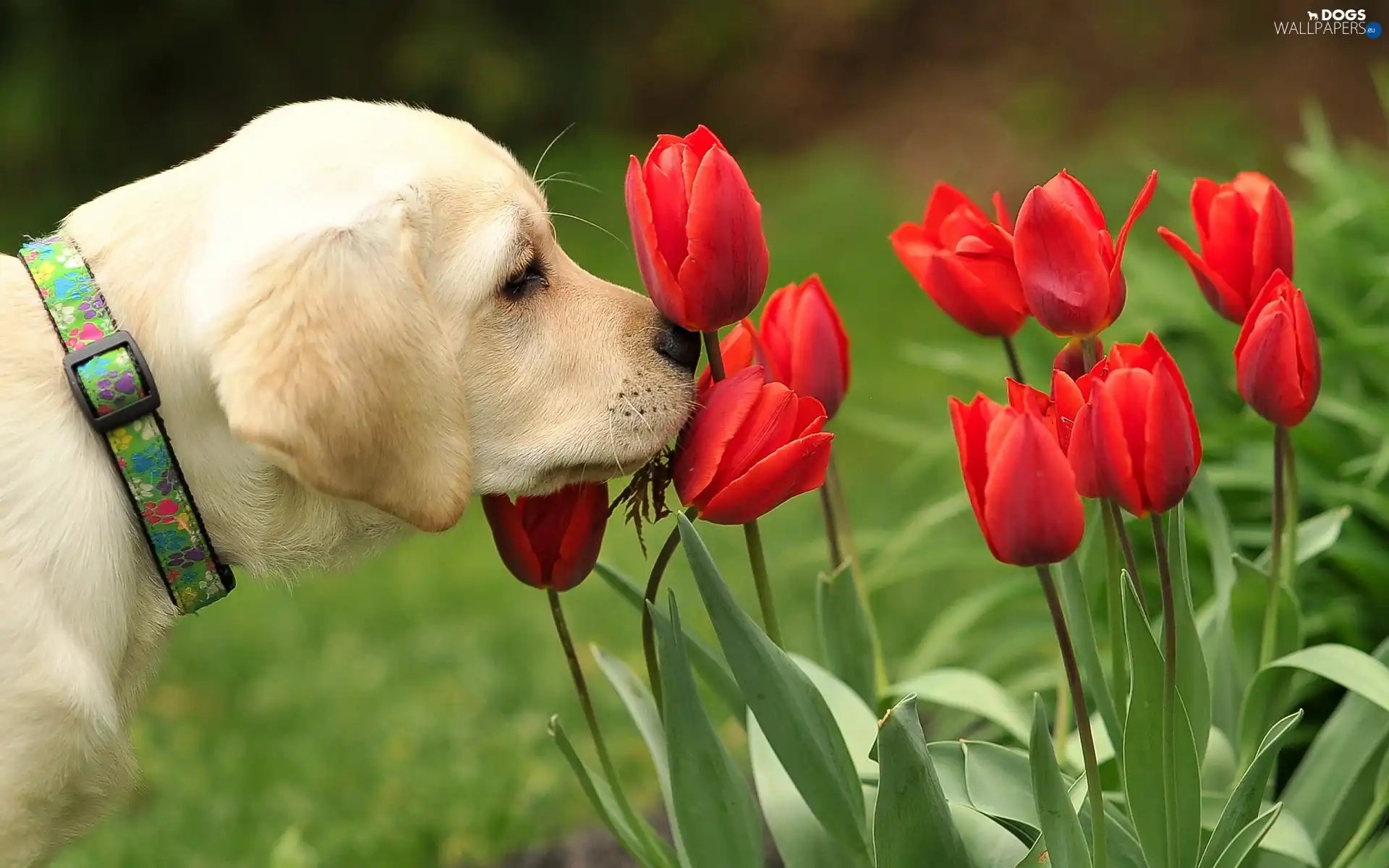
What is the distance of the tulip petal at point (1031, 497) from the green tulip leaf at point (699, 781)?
43cm

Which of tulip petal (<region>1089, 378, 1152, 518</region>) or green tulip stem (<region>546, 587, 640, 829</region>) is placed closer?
tulip petal (<region>1089, 378, 1152, 518</region>)

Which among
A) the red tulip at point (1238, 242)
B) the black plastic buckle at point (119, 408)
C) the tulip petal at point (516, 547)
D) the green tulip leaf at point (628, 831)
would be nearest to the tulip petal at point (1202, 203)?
the red tulip at point (1238, 242)

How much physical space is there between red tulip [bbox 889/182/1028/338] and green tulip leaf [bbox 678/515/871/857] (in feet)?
1.68

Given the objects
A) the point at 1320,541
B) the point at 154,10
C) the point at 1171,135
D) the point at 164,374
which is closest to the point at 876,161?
the point at 1171,135

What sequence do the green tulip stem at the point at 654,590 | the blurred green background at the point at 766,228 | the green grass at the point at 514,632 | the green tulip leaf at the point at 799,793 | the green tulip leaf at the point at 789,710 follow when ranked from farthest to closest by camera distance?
the blurred green background at the point at 766,228 < the green grass at the point at 514,632 < the green tulip leaf at the point at 799,793 < the green tulip stem at the point at 654,590 < the green tulip leaf at the point at 789,710

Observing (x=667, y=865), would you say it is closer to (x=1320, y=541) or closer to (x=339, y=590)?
(x=1320, y=541)

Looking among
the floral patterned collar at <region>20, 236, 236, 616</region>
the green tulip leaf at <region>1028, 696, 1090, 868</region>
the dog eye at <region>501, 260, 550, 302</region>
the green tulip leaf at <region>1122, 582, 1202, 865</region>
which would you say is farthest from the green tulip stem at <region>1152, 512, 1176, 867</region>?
the floral patterned collar at <region>20, 236, 236, 616</region>

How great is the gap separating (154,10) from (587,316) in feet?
23.8

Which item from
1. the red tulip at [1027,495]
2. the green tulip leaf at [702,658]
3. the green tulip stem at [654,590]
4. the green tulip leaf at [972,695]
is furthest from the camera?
the green tulip leaf at [972,695]

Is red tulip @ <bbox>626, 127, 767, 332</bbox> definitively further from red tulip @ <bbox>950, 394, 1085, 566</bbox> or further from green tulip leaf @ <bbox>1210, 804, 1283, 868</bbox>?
green tulip leaf @ <bbox>1210, 804, 1283, 868</bbox>

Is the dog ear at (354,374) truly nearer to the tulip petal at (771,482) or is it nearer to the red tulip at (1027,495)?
the tulip petal at (771,482)

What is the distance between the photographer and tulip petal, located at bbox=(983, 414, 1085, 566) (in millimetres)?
1345

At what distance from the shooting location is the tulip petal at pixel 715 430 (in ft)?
5.33

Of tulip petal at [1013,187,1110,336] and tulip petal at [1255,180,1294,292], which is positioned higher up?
tulip petal at [1013,187,1110,336]
